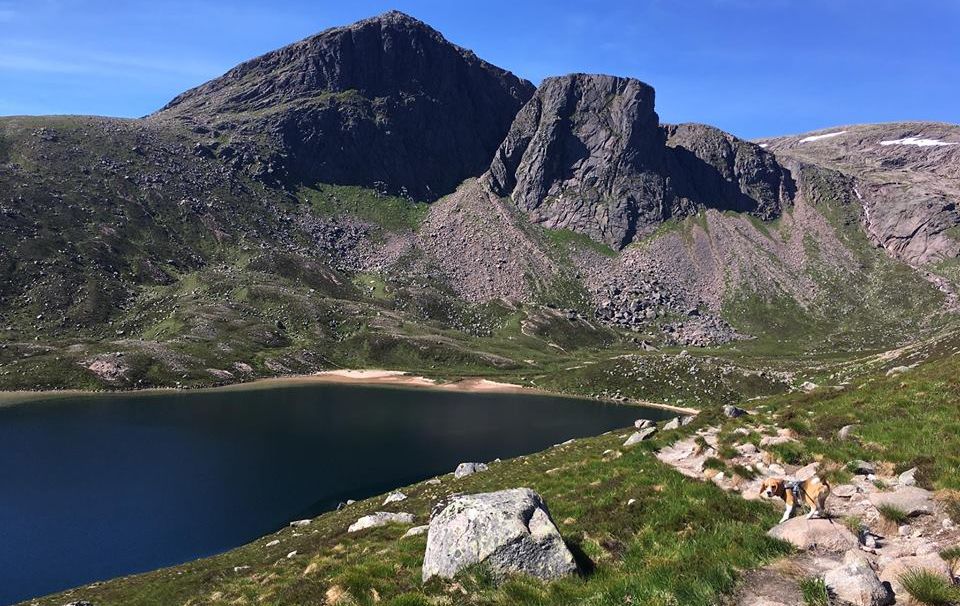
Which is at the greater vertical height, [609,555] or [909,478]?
[909,478]

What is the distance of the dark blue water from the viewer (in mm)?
52156

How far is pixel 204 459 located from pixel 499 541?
86033mm

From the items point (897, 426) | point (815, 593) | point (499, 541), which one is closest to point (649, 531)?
point (499, 541)

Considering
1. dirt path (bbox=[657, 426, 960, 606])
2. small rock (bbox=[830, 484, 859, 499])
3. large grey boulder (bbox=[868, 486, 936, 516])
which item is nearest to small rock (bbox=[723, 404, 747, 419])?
dirt path (bbox=[657, 426, 960, 606])

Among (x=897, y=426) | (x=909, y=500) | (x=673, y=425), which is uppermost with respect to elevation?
(x=909, y=500)

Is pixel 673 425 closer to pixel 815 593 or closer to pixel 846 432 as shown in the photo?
pixel 846 432

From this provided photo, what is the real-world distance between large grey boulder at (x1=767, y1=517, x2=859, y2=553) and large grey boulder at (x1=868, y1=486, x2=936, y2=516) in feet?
7.35

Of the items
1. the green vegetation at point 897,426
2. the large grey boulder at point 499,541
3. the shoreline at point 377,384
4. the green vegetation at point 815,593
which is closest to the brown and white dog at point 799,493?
the green vegetation at point 897,426

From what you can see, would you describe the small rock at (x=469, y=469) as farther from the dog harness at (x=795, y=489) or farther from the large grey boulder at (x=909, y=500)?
the large grey boulder at (x=909, y=500)

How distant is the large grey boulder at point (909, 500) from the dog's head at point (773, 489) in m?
2.00

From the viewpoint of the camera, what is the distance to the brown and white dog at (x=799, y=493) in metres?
12.7

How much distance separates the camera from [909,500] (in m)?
12.4

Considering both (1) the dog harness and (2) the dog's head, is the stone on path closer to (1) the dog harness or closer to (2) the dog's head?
(2) the dog's head

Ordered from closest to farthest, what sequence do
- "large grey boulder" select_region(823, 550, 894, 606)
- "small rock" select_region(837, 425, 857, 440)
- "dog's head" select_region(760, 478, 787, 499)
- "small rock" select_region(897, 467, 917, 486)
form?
"large grey boulder" select_region(823, 550, 894, 606) → "small rock" select_region(897, 467, 917, 486) → "dog's head" select_region(760, 478, 787, 499) → "small rock" select_region(837, 425, 857, 440)
